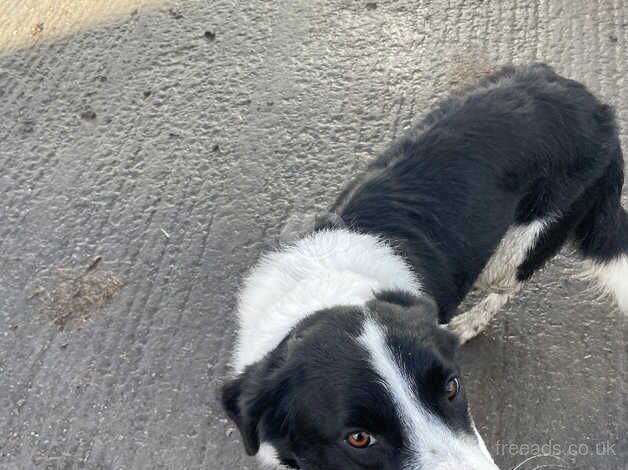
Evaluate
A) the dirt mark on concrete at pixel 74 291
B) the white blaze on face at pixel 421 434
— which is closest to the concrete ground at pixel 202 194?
the dirt mark on concrete at pixel 74 291

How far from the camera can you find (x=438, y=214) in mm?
2900

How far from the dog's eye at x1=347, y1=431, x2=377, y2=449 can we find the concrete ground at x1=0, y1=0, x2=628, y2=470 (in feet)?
3.90

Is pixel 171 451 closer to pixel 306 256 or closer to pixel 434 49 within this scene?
pixel 306 256

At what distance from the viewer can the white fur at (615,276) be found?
3230 millimetres

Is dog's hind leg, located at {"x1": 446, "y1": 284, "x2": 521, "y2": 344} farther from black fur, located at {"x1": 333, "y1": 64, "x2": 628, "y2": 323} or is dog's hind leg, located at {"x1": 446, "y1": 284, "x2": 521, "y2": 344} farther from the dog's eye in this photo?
the dog's eye

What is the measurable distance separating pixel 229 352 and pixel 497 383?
1.36 metres

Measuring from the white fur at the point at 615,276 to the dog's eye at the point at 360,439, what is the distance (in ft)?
5.73

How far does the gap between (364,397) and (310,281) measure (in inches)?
28.8

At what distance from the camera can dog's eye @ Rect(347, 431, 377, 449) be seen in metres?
2.12

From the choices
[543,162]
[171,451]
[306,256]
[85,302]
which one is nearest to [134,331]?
[85,302]

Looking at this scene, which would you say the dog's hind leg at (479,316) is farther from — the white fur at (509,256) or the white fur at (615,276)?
the white fur at (615,276)

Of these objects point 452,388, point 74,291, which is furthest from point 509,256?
point 74,291

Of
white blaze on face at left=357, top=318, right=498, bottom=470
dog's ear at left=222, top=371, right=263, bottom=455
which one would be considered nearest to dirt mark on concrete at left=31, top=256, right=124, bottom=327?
dog's ear at left=222, top=371, right=263, bottom=455

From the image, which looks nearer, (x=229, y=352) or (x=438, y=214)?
(x=438, y=214)
